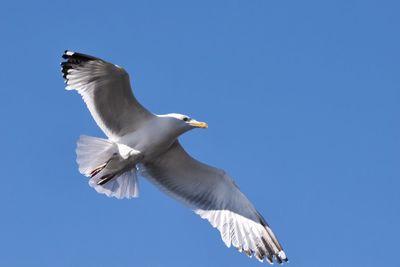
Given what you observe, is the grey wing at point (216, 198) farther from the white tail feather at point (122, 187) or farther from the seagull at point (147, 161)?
the white tail feather at point (122, 187)

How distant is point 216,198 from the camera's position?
1091cm

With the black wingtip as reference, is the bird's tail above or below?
below

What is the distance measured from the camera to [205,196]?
11.0m

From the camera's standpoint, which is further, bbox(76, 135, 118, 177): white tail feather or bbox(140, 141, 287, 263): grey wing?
bbox(140, 141, 287, 263): grey wing

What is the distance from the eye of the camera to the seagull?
10.2 metres

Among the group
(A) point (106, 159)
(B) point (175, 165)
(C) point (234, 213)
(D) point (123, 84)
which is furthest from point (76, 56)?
(C) point (234, 213)

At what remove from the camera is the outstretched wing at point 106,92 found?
33.1 ft

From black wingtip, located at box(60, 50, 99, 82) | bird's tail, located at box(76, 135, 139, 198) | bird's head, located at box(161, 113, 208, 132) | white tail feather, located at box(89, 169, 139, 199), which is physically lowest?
white tail feather, located at box(89, 169, 139, 199)

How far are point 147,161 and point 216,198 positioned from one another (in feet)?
3.45

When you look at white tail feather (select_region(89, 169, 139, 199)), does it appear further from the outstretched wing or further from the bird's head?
the bird's head

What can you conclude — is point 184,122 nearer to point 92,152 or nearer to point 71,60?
point 92,152

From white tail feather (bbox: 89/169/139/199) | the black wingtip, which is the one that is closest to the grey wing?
white tail feather (bbox: 89/169/139/199)

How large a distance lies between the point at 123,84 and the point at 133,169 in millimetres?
1268

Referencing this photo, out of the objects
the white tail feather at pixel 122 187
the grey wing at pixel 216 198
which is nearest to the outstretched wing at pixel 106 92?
the white tail feather at pixel 122 187
